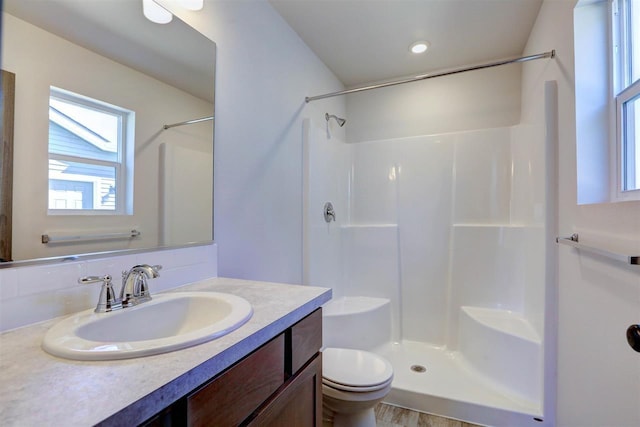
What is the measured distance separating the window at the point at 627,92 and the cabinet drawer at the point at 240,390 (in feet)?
4.51

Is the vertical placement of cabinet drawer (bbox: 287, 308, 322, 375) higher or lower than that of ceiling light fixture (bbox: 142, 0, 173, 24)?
lower

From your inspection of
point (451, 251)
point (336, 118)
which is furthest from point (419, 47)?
point (451, 251)

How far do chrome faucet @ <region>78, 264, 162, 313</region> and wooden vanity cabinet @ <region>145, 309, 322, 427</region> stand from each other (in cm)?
42

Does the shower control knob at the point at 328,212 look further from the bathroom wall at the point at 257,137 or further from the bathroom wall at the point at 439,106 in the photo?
the bathroom wall at the point at 439,106

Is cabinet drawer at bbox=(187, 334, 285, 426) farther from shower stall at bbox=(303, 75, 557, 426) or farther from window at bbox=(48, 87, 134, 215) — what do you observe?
shower stall at bbox=(303, 75, 557, 426)

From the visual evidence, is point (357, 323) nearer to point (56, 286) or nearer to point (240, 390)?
point (240, 390)

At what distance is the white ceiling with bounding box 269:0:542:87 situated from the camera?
183 centimetres

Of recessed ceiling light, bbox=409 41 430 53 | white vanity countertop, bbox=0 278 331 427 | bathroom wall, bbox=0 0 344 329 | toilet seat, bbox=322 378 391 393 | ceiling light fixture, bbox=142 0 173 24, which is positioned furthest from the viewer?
recessed ceiling light, bbox=409 41 430 53

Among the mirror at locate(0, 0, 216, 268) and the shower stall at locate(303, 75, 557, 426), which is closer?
the mirror at locate(0, 0, 216, 268)

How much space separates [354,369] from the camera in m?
1.48

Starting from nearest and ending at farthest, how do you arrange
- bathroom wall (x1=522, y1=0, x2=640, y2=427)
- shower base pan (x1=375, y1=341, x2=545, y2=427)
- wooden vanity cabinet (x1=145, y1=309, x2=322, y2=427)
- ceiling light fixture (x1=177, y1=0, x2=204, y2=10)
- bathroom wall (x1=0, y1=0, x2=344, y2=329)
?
1. wooden vanity cabinet (x1=145, y1=309, x2=322, y2=427)
2. bathroom wall (x1=0, y1=0, x2=344, y2=329)
3. bathroom wall (x1=522, y1=0, x2=640, y2=427)
4. ceiling light fixture (x1=177, y1=0, x2=204, y2=10)
5. shower base pan (x1=375, y1=341, x2=545, y2=427)

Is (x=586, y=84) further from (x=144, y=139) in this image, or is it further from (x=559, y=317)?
(x=144, y=139)

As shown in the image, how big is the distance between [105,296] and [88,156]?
1.40 ft

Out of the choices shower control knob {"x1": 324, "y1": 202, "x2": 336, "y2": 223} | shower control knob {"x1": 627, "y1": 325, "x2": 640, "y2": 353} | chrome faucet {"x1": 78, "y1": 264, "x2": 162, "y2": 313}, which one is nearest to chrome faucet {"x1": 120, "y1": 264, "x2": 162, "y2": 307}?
chrome faucet {"x1": 78, "y1": 264, "x2": 162, "y2": 313}
